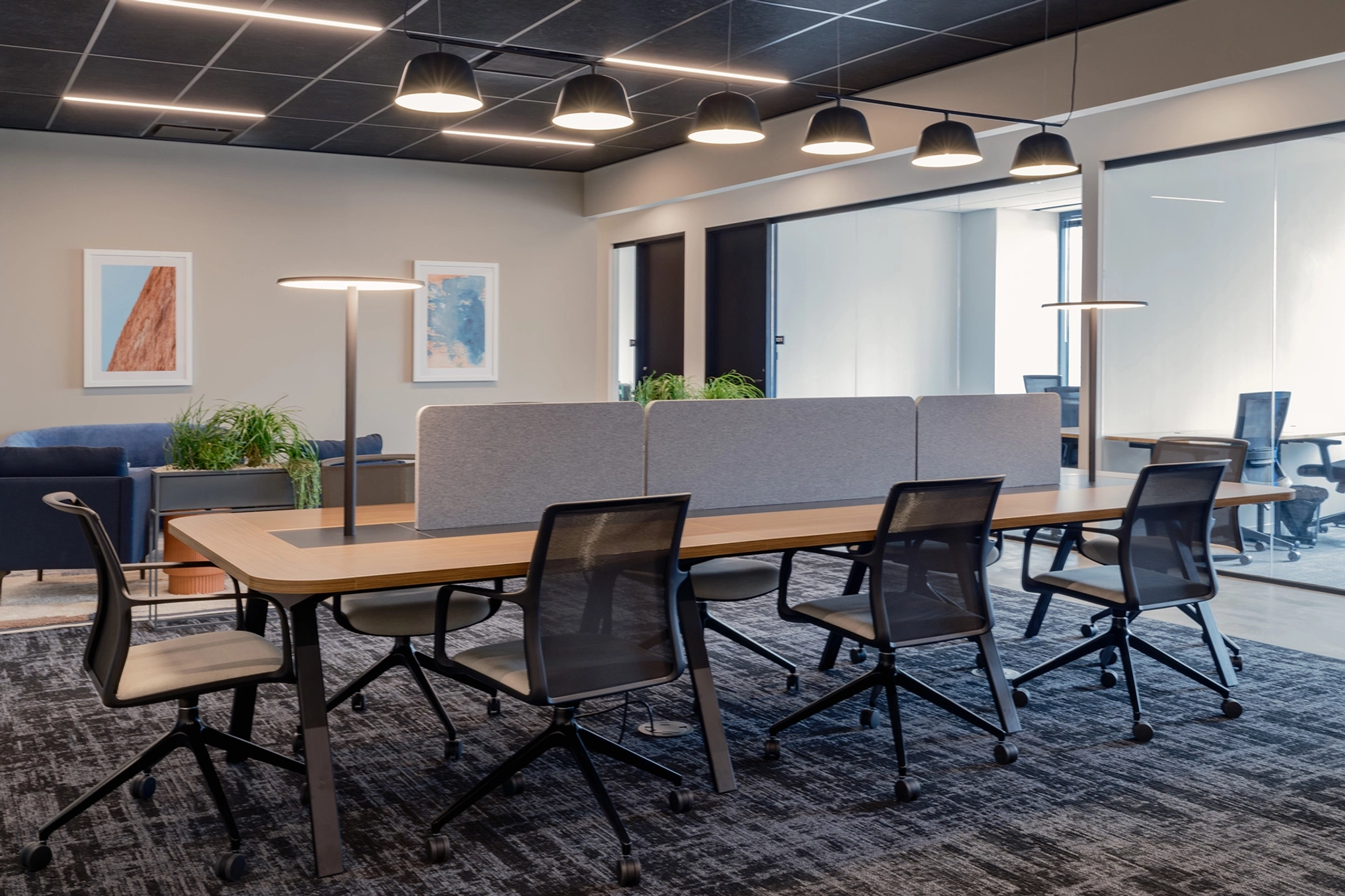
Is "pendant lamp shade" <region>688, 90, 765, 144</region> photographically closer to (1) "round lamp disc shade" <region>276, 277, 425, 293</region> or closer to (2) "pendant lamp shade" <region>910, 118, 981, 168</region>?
(2) "pendant lamp shade" <region>910, 118, 981, 168</region>

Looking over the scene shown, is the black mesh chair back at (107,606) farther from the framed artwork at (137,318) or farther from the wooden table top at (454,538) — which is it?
the framed artwork at (137,318)

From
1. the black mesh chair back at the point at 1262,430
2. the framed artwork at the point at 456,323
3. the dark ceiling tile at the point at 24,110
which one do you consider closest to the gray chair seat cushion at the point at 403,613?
the black mesh chair back at the point at 1262,430

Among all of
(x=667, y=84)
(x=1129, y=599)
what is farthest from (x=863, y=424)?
(x=667, y=84)

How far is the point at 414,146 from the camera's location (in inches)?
347

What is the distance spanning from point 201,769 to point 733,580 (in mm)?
1770

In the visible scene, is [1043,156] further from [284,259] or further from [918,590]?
[284,259]

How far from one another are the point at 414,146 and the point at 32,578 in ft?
14.0

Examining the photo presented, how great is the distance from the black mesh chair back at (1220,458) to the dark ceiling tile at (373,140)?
18.5 feet

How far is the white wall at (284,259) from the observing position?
8.12m

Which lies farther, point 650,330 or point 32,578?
point 650,330

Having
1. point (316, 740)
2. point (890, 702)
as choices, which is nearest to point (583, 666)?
point (316, 740)

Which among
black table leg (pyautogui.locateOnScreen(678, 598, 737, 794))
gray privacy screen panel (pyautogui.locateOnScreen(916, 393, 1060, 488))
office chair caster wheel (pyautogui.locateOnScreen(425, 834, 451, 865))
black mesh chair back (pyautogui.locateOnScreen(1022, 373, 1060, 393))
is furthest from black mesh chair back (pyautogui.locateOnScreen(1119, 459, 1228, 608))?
black mesh chair back (pyautogui.locateOnScreen(1022, 373, 1060, 393))

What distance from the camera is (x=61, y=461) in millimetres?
5219

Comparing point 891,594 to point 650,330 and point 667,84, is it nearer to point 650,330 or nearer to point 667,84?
point 667,84
